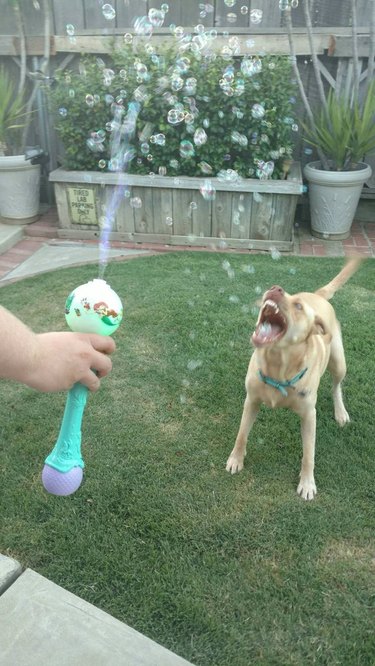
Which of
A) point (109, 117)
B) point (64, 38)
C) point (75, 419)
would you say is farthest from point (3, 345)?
point (64, 38)

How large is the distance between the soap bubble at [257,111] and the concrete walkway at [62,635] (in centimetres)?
458

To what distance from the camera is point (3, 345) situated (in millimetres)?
1203

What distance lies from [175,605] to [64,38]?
6.14 meters

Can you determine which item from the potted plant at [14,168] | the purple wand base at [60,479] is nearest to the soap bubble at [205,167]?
the potted plant at [14,168]

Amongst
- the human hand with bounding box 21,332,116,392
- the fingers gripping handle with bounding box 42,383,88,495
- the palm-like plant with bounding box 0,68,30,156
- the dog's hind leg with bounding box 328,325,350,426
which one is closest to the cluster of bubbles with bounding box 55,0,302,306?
the palm-like plant with bounding box 0,68,30,156

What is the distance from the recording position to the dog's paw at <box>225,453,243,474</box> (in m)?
2.55

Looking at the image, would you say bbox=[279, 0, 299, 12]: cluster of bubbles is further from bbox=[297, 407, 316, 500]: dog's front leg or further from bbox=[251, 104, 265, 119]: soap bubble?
bbox=[297, 407, 316, 500]: dog's front leg

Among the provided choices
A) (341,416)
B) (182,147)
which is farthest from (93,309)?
(182,147)

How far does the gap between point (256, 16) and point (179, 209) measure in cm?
232

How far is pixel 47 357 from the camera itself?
4.15ft

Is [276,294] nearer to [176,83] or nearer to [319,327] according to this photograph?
[319,327]

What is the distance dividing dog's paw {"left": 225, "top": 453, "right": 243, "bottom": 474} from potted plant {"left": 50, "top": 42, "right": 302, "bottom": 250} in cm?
335

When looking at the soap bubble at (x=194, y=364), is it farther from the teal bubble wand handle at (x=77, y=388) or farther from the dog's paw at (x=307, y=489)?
the teal bubble wand handle at (x=77, y=388)

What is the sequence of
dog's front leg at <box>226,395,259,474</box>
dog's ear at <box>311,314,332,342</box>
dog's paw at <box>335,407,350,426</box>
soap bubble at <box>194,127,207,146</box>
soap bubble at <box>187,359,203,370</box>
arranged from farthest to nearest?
soap bubble at <box>194,127,207,146</box>, soap bubble at <box>187,359,203,370</box>, dog's paw at <box>335,407,350,426</box>, dog's front leg at <box>226,395,259,474</box>, dog's ear at <box>311,314,332,342</box>
